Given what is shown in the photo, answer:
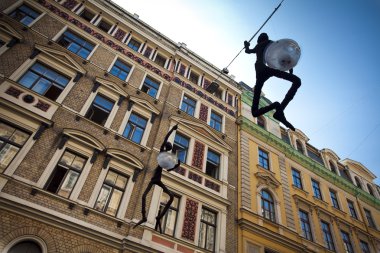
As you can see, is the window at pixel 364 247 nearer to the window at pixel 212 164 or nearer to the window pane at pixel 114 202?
the window at pixel 212 164

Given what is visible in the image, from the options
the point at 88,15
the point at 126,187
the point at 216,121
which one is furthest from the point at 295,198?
the point at 88,15

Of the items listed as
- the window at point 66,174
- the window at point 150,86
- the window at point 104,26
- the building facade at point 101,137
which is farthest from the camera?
the window at point 104,26

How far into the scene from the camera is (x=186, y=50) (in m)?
20.3

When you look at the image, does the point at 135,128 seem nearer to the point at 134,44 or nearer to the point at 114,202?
the point at 114,202

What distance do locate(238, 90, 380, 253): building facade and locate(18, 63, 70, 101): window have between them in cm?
1141

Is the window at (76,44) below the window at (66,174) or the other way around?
the other way around

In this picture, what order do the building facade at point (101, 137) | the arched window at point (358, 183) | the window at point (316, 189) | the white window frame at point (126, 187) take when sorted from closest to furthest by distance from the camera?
the building facade at point (101, 137) → the white window frame at point (126, 187) → the window at point (316, 189) → the arched window at point (358, 183)

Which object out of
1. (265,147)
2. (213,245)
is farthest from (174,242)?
(265,147)

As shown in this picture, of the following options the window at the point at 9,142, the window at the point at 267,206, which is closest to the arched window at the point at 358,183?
the window at the point at 267,206

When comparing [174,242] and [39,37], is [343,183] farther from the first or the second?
[39,37]

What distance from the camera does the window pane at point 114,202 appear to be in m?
10.9

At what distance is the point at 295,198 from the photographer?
1809 cm

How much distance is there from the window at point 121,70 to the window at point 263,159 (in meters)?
10.9

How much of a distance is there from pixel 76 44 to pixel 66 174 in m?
8.26
